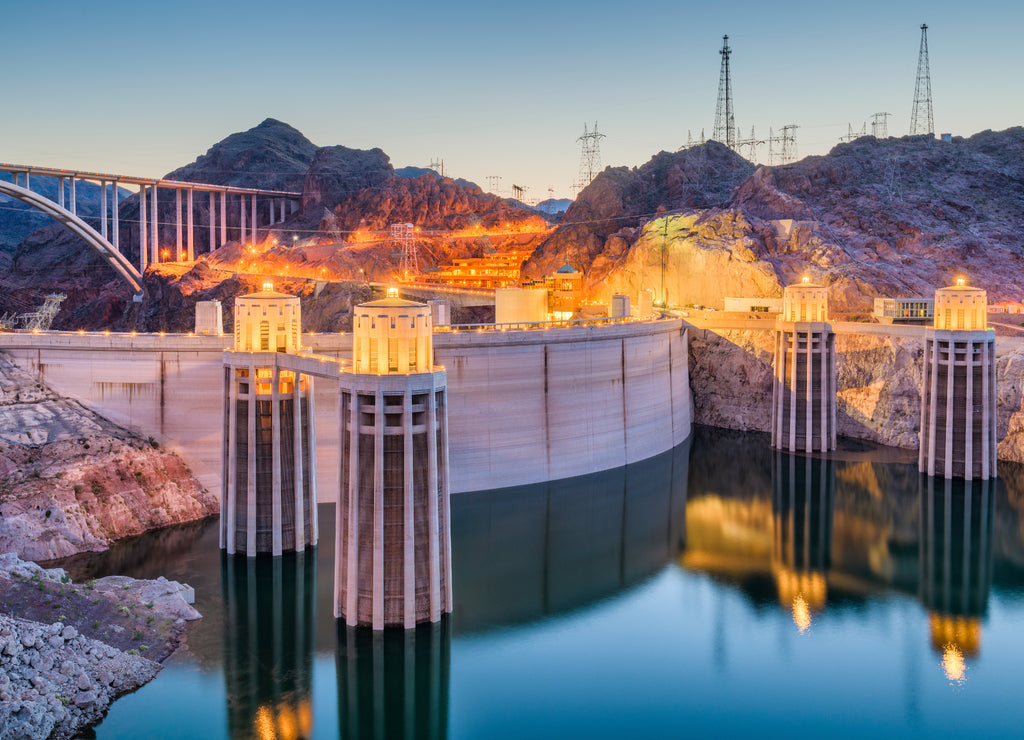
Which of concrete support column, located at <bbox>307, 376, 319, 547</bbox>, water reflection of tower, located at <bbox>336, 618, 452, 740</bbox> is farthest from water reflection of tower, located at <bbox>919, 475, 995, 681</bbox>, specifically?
concrete support column, located at <bbox>307, 376, 319, 547</bbox>

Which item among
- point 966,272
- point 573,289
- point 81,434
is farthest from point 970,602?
point 573,289

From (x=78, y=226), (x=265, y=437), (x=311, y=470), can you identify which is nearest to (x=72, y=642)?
(x=265, y=437)

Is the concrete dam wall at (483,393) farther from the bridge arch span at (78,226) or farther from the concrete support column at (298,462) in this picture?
the bridge arch span at (78,226)

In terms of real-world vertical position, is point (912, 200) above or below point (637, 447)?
above

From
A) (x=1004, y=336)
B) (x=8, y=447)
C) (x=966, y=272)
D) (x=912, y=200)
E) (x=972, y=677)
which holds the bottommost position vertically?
(x=972, y=677)

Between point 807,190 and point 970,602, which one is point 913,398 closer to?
point 970,602

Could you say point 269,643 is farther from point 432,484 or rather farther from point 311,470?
point 311,470
